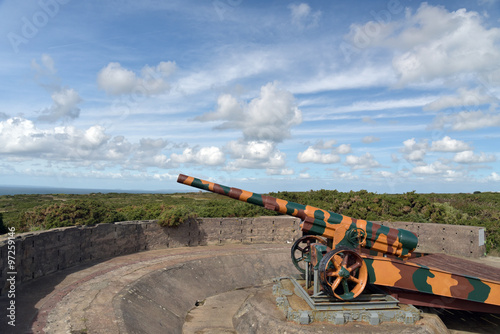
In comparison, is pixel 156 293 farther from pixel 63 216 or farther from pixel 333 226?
pixel 63 216

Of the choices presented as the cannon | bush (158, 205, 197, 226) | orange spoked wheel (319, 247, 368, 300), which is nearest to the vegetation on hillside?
bush (158, 205, 197, 226)

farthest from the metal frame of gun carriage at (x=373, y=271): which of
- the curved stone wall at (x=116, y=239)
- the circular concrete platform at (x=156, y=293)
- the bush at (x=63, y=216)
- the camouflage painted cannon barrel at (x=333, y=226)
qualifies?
the bush at (x=63, y=216)

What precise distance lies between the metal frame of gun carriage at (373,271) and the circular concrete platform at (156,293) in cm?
118

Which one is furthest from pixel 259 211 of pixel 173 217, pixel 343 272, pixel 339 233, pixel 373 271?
pixel 343 272

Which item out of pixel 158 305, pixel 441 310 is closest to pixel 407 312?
pixel 441 310

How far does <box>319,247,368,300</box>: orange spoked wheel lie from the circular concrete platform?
3.66ft

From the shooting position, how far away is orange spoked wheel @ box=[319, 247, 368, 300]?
9.34 m

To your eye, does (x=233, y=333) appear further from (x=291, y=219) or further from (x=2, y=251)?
(x=291, y=219)

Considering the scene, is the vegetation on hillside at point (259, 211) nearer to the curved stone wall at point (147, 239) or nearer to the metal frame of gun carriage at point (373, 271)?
the curved stone wall at point (147, 239)

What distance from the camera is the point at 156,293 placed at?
11.9m

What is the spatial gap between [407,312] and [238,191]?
581 cm

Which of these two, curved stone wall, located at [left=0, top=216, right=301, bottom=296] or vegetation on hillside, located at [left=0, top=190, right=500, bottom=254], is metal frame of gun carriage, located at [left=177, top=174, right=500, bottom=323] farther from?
vegetation on hillside, located at [left=0, top=190, right=500, bottom=254]

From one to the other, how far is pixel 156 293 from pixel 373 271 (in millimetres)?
7172

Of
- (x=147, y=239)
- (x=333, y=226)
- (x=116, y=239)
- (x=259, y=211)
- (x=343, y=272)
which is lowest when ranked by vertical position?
(x=147, y=239)
